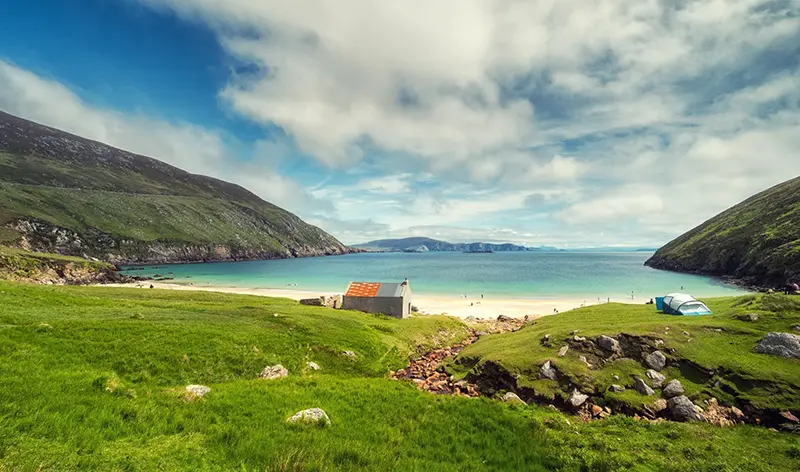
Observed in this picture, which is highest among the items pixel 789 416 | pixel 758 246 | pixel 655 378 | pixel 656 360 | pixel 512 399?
pixel 758 246

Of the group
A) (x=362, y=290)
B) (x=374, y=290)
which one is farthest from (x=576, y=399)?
(x=362, y=290)

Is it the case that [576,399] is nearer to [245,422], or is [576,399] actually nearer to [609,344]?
[609,344]

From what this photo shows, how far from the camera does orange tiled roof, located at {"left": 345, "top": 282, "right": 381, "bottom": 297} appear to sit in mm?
61469

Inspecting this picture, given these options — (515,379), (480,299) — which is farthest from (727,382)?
(480,299)

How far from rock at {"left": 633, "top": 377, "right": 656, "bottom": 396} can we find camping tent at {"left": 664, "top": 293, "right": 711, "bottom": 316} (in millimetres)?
24215

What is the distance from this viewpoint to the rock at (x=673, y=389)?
2189 centimetres

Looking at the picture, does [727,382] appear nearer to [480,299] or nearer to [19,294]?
[19,294]

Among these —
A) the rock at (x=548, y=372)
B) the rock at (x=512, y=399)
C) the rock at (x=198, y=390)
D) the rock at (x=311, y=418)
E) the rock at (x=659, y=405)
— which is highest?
the rock at (x=198, y=390)

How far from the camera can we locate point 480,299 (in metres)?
102

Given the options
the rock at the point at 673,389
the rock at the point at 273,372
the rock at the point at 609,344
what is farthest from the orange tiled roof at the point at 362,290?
the rock at the point at 673,389

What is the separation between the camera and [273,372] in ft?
82.7

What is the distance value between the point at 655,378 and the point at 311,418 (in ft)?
76.8

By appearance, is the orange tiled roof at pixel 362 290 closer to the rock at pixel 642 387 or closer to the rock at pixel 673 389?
the rock at pixel 642 387

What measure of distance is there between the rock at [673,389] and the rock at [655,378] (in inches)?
20.9
